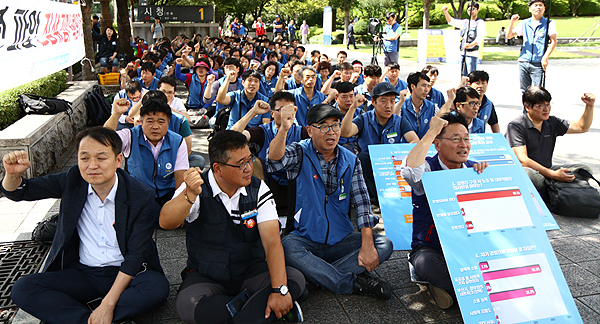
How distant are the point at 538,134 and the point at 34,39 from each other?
6.40 meters

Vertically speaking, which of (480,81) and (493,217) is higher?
(480,81)

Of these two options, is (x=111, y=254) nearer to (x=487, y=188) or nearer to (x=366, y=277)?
(x=366, y=277)

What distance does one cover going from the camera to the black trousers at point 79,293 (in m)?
3.05

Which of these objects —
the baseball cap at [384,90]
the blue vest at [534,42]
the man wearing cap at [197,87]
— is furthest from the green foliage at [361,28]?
the baseball cap at [384,90]

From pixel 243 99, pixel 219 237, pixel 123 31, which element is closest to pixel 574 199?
pixel 219 237

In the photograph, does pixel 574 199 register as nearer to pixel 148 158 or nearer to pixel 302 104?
pixel 302 104

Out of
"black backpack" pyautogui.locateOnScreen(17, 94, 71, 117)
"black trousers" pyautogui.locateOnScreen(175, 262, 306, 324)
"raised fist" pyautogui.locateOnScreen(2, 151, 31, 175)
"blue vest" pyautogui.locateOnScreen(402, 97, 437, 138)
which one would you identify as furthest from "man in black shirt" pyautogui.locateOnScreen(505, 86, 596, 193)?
"black backpack" pyautogui.locateOnScreen(17, 94, 71, 117)

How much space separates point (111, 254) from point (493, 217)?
2.63 meters

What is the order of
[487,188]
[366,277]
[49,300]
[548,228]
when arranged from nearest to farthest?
[49,300], [487,188], [366,277], [548,228]

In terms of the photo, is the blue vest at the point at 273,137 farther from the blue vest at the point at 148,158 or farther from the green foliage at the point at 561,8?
the green foliage at the point at 561,8

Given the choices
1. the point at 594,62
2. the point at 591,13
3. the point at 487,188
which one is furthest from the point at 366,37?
the point at 487,188

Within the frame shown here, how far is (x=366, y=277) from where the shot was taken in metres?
3.75

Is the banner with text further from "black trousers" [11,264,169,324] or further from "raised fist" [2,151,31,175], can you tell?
"black trousers" [11,264,169,324]

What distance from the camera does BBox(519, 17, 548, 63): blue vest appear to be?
793 cm
